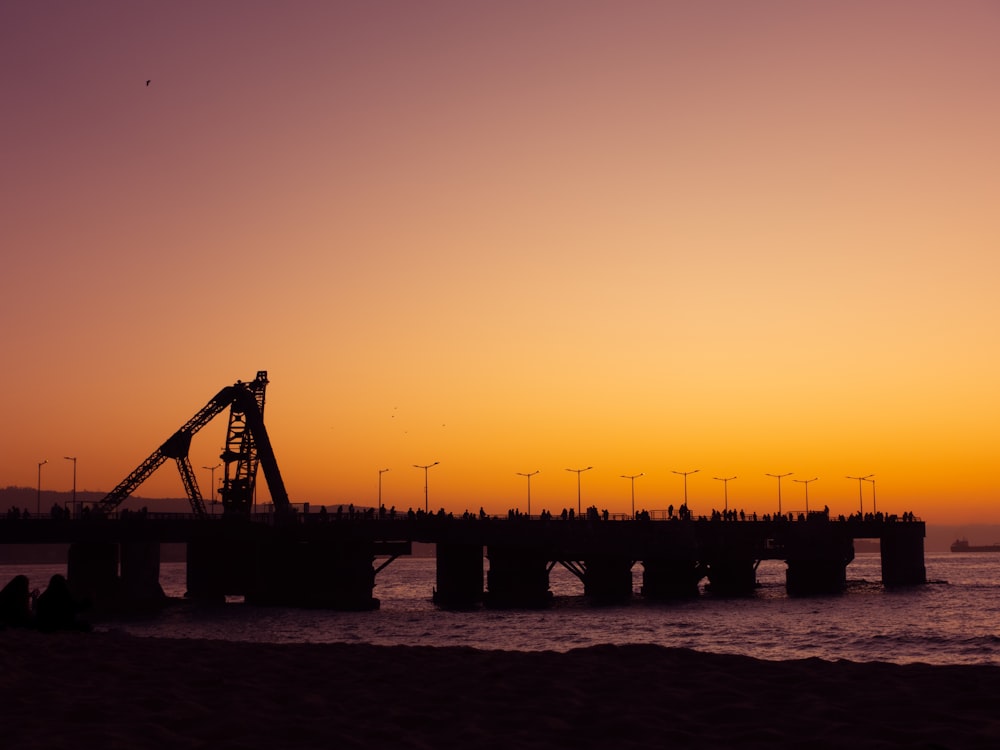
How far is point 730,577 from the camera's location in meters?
113

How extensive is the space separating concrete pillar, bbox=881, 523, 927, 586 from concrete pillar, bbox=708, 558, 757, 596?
31426 mm

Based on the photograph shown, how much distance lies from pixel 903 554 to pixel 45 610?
12891 centimetres

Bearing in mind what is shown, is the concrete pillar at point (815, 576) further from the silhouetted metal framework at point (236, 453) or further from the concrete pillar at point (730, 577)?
the silhouetted metal framework at point (236, 453)

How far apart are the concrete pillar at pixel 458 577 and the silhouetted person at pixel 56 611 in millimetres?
73179

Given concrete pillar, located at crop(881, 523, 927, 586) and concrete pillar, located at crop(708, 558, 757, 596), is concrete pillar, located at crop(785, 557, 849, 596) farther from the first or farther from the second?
concrete pillar, located at crop(881, 523, 927, 586)

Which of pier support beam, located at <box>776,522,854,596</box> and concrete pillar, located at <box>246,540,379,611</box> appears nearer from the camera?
concrete pillar, located at <box>246,540,379,611</box>

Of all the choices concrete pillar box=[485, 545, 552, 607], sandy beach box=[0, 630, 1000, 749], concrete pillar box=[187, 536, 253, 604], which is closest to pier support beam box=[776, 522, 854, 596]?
concrete pillar box=[485, 545, 552, 607]

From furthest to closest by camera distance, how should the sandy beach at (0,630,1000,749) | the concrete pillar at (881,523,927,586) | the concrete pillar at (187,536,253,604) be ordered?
the concrete pillar at (881,523,927,586) → the concrete pillar at (187,536,253,604) → the sandy beach at (0,630,1000,749)

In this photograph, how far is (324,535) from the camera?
9525 cm

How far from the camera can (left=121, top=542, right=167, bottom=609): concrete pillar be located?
9425 centimetres

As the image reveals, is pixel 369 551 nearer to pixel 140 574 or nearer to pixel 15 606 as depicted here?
pixel 140 574

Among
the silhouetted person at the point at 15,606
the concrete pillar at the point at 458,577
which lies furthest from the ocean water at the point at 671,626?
the silhouetted person at the point at 15,606

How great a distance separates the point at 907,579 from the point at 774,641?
83.5m

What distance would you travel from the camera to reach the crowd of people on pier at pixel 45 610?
26.1m
